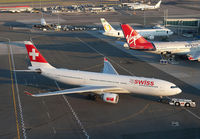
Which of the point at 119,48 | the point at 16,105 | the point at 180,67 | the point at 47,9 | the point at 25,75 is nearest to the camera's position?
the point at 16,105

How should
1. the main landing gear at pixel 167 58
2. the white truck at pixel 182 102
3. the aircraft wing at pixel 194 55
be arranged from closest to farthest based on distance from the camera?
the white truck at pixel 182 102
the aircraft wing at pixel 194 55
the main landing gear at pixel 167 58

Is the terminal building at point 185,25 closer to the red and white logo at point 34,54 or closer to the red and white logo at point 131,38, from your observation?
the red and white logo at point 131,38

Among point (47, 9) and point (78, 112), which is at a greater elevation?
point (47, 9)

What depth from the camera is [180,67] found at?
61812 millimetres

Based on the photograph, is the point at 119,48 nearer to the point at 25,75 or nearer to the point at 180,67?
the point at 180,67

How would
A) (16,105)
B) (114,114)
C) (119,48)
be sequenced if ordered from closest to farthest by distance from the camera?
(114,114), (16,105), (119,48)

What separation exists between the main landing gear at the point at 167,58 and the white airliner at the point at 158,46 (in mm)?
699

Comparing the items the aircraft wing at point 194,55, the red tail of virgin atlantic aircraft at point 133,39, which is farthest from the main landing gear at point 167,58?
the aircraft wing at point 194,55

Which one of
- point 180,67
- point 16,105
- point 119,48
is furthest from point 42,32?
point 16,105

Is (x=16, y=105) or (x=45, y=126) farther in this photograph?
(x=16, y=105)

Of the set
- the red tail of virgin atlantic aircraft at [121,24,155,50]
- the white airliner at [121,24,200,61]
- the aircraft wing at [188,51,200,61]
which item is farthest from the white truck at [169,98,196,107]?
the red tail of virgin atlantic aircraft at [121,24,155,50]

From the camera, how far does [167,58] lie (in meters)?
67.9

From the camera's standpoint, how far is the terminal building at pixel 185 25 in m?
102

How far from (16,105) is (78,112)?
950 centimetres
